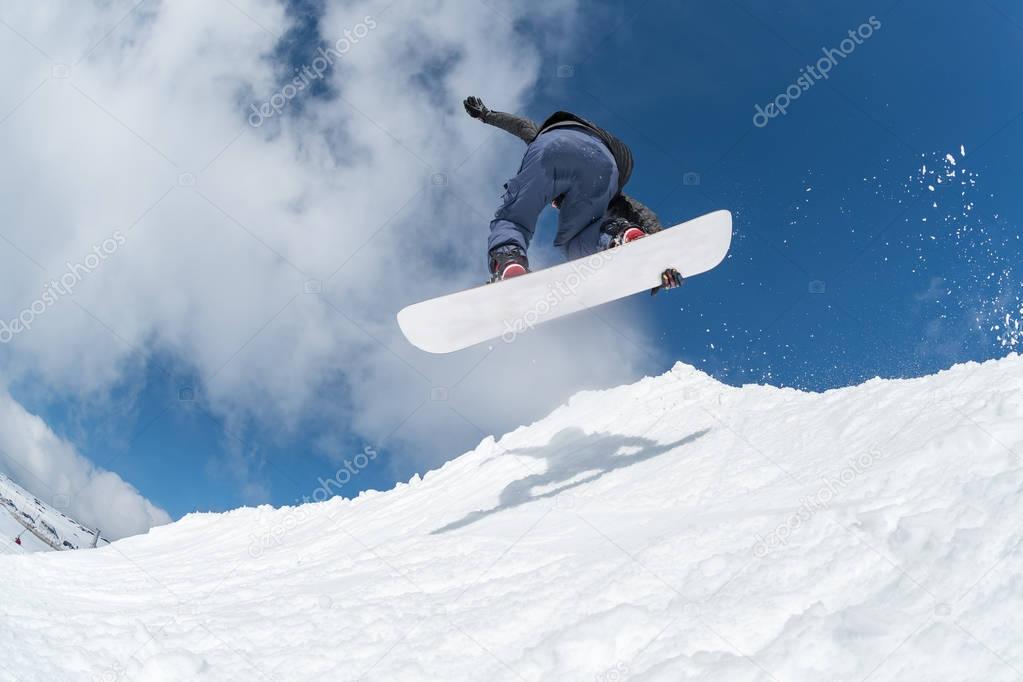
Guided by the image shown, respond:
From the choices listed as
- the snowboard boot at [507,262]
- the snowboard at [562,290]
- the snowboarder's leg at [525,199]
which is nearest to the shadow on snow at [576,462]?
the snowboard at [562,290]

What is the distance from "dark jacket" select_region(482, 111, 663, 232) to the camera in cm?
573

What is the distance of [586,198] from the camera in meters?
5.77

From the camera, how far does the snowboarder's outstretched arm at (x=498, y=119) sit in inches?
241

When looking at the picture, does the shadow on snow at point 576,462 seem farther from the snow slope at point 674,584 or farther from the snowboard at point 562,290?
the snowboard at point 562,290

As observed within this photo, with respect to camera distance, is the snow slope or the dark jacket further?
the dark jacket

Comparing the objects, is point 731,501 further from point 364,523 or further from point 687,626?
point 364,523

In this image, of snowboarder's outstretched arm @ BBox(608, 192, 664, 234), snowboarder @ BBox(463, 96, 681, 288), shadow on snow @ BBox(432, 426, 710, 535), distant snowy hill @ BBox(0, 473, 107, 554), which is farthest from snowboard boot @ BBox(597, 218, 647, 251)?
distant snowy hill @ BBox(0, 473, 107, 554)

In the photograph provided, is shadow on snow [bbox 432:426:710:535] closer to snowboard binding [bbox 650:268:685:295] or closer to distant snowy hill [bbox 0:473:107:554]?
snowboard binding [bbox 650:268:685:295]

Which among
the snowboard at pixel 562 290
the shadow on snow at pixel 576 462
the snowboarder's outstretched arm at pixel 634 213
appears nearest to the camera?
the snowboard at pixel 562 290

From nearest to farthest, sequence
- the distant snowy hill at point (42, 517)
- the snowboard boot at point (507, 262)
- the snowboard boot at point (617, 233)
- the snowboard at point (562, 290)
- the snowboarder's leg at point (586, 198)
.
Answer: the snowboard boot at point (507, 262), the snowboarder's leg at point (586, 198), the snowboard at point (562, 290), the snowboard boot at point (617, 233), the distant snowy hill at point (42, 517)

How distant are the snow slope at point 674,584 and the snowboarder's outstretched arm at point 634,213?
8.00 feet

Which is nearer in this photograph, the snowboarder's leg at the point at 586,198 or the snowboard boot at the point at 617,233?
the snowboarder's leg at the point at 586,198

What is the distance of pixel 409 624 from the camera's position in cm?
333

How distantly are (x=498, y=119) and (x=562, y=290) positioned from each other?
203 centimetres
